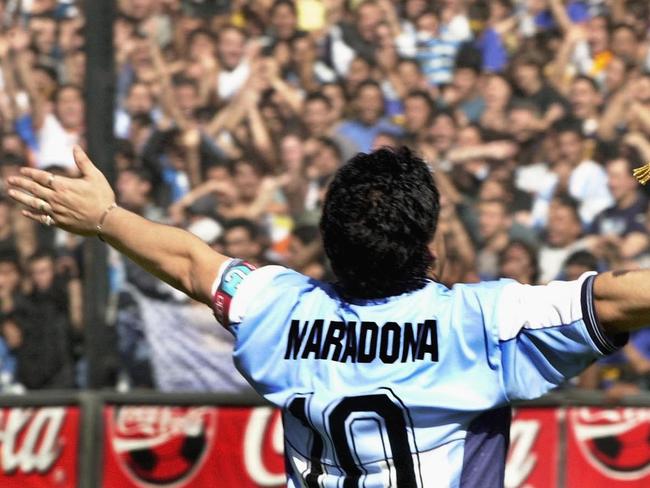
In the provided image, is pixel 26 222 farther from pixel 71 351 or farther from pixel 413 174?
pixel 413 174

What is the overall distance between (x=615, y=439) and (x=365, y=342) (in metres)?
3.31

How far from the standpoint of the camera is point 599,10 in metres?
5.87

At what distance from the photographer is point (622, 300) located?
2.12 metres

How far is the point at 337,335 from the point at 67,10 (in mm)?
4396

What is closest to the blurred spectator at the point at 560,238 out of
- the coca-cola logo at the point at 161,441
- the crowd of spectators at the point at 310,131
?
the crowd of spectators at the point at 310,131

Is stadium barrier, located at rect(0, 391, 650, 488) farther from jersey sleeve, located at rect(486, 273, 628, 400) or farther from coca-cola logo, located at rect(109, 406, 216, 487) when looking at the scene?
jersey sleeve, located at rect(486, 273, 628, 400)

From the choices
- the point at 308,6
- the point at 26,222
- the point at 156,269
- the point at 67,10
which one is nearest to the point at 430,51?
the point at 308,6

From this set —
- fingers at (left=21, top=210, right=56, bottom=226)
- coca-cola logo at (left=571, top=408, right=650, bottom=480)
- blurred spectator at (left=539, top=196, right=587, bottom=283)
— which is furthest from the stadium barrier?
fingers at (left=21, top=210, right=56, bottom=226)

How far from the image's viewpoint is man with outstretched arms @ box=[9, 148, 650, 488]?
224 centimetres

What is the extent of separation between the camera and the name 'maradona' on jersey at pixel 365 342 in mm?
2273

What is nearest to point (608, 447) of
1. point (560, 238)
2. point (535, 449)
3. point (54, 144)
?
point (535, 449)

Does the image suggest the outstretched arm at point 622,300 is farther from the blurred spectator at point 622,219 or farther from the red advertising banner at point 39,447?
the red advertising banner at point 39,447

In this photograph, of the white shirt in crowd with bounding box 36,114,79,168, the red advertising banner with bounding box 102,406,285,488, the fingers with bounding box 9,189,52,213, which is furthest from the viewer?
the white shirt in crowd with bounding box 36,114,79,168

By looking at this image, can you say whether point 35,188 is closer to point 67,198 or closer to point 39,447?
point 67,198
